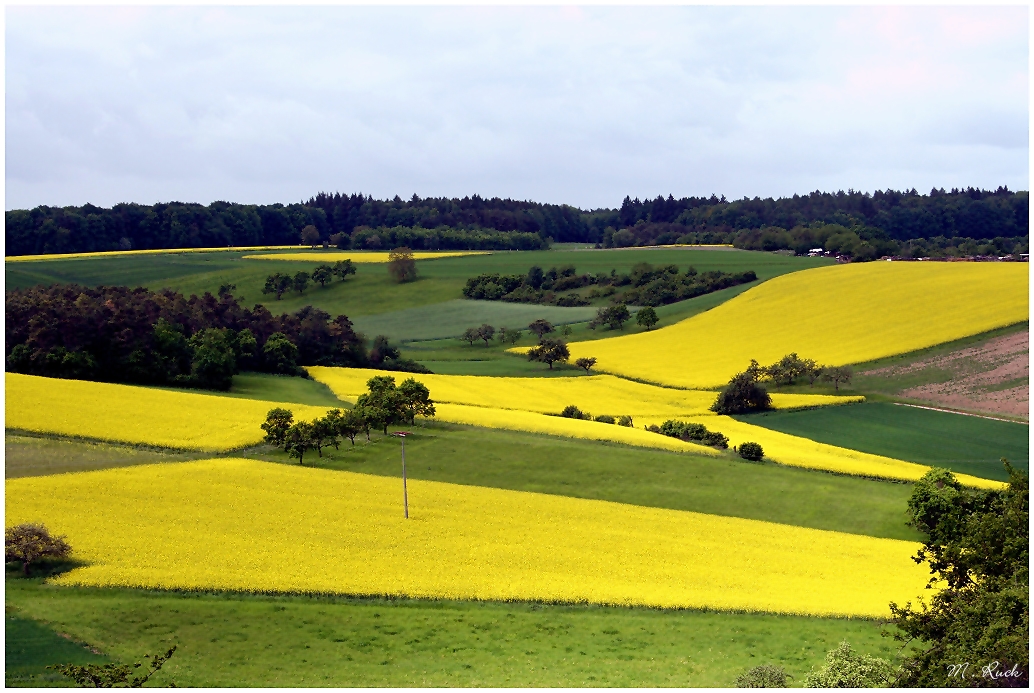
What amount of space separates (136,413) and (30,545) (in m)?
20.1

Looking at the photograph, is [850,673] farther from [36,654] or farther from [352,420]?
[352,420]

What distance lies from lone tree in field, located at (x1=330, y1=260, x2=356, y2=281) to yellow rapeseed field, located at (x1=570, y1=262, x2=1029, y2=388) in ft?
169

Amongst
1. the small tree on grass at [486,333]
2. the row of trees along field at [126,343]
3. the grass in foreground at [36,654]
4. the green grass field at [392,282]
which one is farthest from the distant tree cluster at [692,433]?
the green grass field at [392,282]

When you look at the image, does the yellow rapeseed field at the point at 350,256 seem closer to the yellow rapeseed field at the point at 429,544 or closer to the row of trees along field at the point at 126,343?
the row of trees along field at the point at 126,343

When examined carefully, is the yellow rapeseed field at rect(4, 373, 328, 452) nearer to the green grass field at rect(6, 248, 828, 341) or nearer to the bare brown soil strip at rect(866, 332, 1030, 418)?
the bare brown soil strip at rect(866, 332, 1030, 418)

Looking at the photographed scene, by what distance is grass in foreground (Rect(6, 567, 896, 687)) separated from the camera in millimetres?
28078

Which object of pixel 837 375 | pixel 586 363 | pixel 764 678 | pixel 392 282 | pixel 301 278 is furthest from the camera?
pixel 392 282

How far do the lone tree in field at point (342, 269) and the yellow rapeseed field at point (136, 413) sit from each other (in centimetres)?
8028

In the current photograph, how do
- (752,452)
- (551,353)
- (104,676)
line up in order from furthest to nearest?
1. (551,353)
2. (752,452)
3. (104,676)

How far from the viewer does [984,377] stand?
245 feet

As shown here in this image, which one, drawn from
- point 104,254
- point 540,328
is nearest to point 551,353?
point 540,328

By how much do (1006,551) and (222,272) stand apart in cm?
12753

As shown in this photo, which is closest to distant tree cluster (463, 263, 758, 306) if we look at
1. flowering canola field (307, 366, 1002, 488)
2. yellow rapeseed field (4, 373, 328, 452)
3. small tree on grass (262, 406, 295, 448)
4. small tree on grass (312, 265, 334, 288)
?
small tree on grass (312, 265, 334, 288)

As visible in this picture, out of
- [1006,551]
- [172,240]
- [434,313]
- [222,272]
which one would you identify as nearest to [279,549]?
[1006,551]
